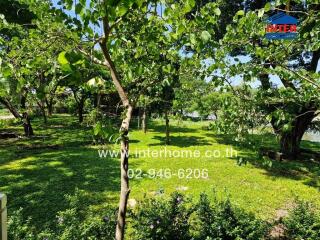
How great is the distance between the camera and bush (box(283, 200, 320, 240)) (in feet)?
16.2

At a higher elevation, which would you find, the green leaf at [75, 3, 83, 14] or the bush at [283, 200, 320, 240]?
the green leaf at [75, 3, 83, 14]

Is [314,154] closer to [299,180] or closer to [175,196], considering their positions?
[299,180]

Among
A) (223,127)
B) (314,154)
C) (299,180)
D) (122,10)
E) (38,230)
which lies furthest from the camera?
(314,154)

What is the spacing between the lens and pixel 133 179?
10.5 m

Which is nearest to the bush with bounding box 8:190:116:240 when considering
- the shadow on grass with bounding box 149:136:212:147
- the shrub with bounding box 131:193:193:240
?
the shrub with bounding box 131:193:193:240

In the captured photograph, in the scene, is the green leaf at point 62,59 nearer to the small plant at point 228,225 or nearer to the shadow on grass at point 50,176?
the small plant at point 228,225

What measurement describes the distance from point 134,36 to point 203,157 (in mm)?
11140

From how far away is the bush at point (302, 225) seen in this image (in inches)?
195

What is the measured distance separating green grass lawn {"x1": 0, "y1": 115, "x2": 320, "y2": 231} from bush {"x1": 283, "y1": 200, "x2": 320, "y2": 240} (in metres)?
1.00

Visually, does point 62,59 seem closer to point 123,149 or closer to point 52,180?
point 123,149

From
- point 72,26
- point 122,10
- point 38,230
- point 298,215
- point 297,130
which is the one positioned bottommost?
point 38,230

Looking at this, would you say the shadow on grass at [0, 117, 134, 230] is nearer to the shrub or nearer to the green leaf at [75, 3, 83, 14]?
the shrub

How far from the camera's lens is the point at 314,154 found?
50.6 feet

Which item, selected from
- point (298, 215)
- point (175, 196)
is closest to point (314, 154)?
point (298, 215)
